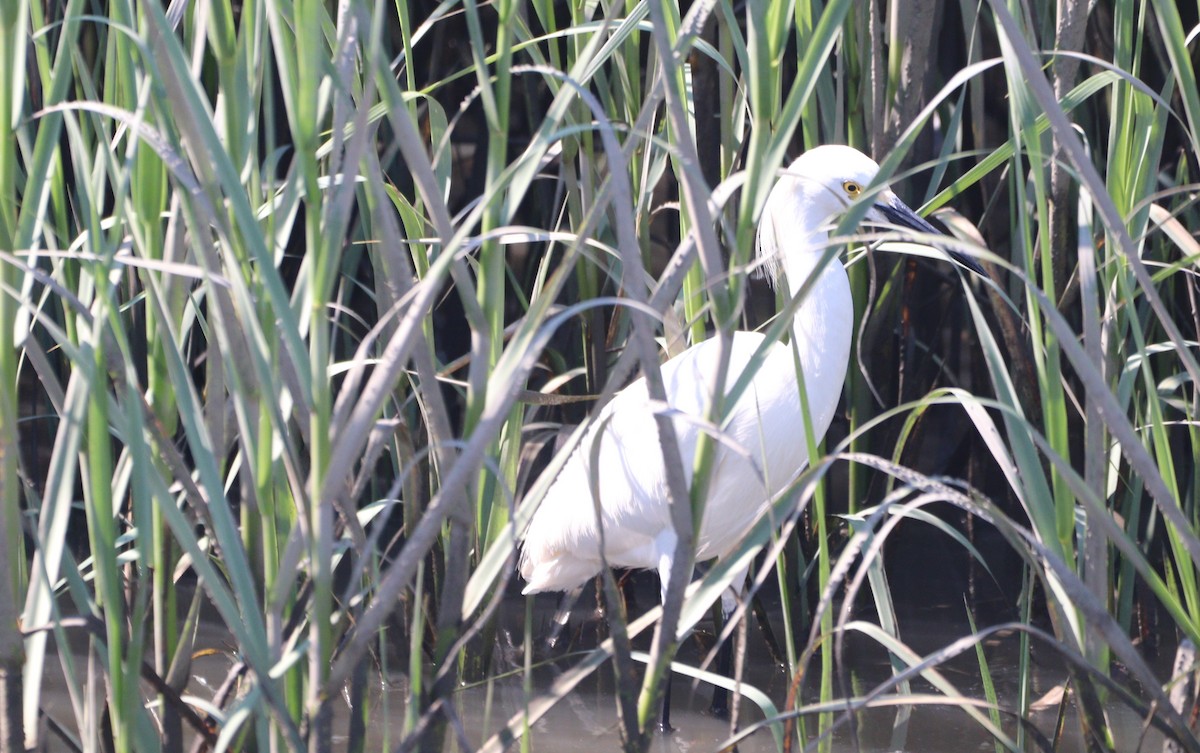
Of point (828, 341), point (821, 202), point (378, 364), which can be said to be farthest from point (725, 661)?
point (378, 364)

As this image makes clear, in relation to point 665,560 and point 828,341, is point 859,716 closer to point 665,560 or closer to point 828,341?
point 665,560

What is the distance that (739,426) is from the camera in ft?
6.69

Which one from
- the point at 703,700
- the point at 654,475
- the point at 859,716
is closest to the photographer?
the point at 859,716

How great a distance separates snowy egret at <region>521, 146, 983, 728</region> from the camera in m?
1.93

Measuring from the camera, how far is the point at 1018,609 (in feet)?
7.86

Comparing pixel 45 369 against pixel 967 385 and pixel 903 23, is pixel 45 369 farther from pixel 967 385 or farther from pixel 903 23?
pixel 967 385

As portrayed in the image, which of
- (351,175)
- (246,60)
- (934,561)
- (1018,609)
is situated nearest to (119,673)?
(351,175)

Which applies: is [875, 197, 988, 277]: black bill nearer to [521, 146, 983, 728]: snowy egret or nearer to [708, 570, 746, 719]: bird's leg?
[521, 146, 983, 728]: snowy egret

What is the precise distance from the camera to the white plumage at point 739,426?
1.93 meters

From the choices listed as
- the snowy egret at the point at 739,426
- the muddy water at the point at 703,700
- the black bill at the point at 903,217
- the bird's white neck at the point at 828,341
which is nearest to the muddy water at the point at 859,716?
the muddy water at the point at 703,700

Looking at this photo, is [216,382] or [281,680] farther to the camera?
[216,382]

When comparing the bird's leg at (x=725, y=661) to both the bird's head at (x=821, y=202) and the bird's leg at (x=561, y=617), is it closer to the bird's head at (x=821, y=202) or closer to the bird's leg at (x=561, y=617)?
the bird's leg at (x=561, y=617)

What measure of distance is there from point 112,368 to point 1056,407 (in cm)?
91

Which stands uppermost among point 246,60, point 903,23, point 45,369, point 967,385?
point 246,60
